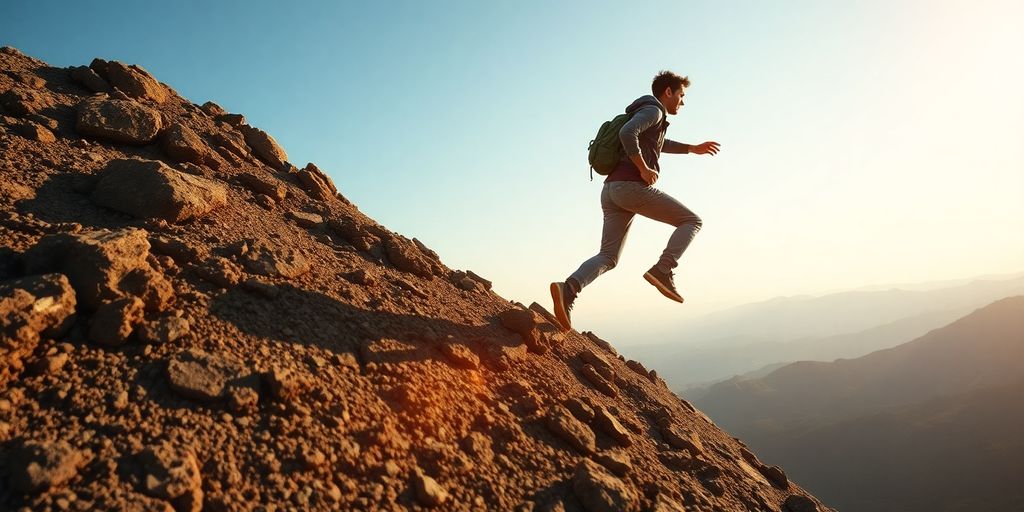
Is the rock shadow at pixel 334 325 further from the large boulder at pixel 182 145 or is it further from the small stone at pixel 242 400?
the large boulder at pixel 182 145

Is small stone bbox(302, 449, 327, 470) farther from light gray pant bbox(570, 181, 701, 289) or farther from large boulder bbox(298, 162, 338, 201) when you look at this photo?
large boulder bbox(298, 162, 338, 201)

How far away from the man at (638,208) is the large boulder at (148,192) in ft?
10.5

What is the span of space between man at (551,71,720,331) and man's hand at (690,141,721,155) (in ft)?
2.66

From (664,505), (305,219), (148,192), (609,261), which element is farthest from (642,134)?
(148,192)

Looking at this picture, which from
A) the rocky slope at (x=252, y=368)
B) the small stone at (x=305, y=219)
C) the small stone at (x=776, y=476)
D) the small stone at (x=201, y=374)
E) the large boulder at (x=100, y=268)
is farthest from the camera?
the small stone at (x=776, y=476)

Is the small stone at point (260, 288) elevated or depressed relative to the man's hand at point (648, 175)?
depressed

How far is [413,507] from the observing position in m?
2.01

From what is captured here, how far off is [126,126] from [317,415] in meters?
4.03

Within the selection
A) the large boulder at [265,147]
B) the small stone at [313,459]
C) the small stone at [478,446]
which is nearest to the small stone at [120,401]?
the small stone at [313,459]

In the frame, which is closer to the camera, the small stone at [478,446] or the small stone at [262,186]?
the small stone at [478,446]

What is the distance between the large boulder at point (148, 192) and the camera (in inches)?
130

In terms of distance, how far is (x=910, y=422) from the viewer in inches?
2111

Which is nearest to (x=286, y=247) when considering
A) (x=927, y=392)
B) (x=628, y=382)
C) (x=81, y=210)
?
(x=81, y=210)

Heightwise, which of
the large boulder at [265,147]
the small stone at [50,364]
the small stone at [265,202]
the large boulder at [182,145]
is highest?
the large boulder at [265,147]
